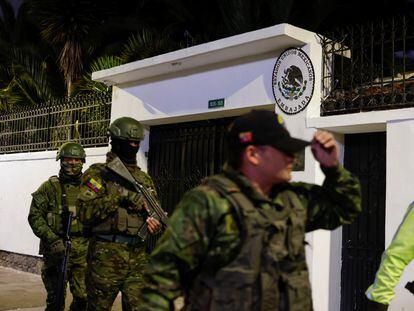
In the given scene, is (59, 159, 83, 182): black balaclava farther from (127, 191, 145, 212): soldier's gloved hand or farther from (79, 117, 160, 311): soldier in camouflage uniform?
(127, 191, 145, 212): soldier's gloved hand

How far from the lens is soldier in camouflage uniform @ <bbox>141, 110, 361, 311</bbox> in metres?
2.02

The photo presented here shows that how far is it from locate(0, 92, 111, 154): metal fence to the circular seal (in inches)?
143

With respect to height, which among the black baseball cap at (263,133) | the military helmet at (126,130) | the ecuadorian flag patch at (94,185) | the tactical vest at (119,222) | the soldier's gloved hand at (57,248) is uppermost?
the military helmet at (126,130)

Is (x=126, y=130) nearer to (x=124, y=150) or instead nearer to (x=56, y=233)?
(x=124, y=150)

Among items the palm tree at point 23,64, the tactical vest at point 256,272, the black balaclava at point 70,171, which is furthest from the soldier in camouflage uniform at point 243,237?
the palm tree at point 23,64

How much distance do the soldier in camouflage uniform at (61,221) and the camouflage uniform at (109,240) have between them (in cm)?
141

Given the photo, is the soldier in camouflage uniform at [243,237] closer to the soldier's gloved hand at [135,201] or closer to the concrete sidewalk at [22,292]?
the soldier's gloved hand at [135,201]

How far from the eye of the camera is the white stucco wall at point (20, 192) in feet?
32.3

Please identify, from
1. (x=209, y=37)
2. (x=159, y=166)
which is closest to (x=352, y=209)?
(x=159, y=166)

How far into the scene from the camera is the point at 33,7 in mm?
13289

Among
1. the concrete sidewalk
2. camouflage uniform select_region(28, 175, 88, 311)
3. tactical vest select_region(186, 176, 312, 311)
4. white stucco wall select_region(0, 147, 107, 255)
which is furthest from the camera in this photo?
white stucco wall select_region(0, 147, 107, 255)

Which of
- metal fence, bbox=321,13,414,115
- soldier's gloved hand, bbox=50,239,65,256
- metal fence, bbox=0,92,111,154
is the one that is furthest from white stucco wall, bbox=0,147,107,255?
metal fence, bbox=321,13,414,115

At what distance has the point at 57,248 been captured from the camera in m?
5.42

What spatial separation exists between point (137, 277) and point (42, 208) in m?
1.88
